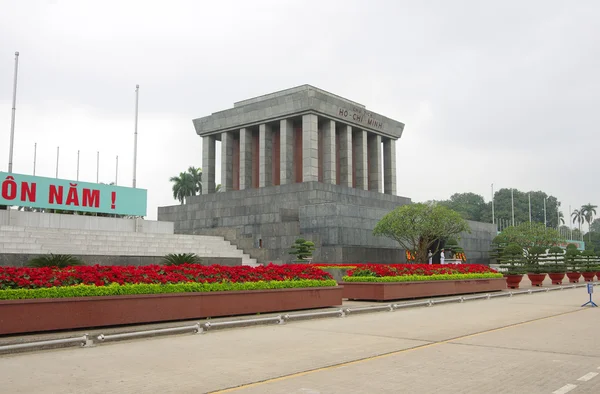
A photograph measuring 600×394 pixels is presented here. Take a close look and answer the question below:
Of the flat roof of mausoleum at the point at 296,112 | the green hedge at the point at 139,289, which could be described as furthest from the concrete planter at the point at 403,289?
the flat roof of mausoleum at the point at 296,112

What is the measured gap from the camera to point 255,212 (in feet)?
132

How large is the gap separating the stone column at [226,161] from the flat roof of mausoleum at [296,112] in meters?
0.89

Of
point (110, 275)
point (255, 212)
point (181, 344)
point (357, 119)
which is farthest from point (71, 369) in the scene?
point (357, 119)

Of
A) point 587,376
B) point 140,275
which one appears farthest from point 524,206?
point 587,376

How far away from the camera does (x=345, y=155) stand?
47.4m

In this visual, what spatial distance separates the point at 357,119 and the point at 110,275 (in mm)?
37676

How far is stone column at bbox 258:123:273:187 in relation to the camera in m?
46.2

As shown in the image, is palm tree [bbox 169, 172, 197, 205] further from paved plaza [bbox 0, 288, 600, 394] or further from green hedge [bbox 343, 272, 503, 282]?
paved plaza [bbox 0, 288, 600, 394]

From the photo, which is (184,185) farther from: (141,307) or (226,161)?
(141,307)

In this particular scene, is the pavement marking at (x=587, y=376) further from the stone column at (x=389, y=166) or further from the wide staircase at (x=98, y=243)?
the stone column at (x=389, y=166)

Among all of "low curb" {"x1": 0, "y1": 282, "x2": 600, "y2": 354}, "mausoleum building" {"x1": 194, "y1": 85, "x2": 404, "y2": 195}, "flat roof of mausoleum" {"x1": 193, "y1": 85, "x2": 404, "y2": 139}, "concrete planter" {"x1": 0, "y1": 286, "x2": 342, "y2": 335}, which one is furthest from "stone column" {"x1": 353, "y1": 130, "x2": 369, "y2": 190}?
"concrete planter" {"x1": 0, "y1": 286, "x2": 342, "y2": 335}

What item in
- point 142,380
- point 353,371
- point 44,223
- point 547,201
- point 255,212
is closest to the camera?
point 142,380

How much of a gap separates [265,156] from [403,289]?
2817 centimetres

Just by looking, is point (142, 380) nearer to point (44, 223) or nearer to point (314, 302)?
point (314, 302)
